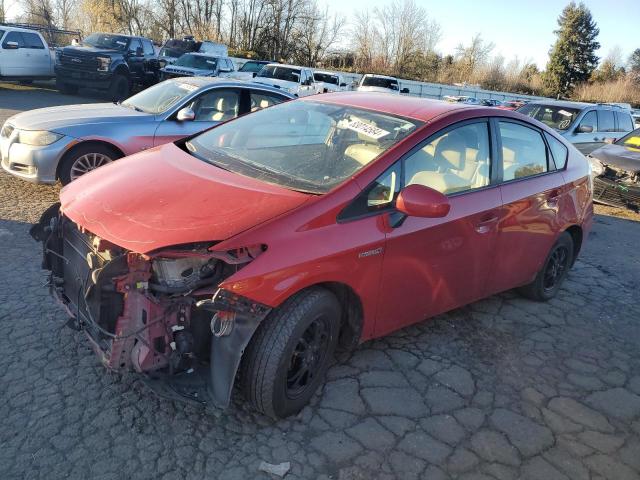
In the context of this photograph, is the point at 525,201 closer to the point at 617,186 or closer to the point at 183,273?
the point at 183,273

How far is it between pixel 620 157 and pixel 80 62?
49.7ft

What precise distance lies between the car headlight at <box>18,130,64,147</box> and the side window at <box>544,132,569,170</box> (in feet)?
16.8

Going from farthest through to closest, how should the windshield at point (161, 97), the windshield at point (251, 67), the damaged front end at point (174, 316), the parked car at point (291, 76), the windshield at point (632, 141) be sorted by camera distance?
the windshield at point (251, 67) → the parked car at point (291, 76) → the windshield at point (632, 141) → the windshield at point (161, 97) → the damaged front end at point (174, 316)

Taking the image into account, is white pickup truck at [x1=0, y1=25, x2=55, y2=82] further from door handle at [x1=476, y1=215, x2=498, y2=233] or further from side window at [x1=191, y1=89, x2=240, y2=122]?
door handle at [x1=476, y1=215, x2=498, y2=233]

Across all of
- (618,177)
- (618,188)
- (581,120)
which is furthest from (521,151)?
(581,120)

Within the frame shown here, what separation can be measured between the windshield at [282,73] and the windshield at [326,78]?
2.88m

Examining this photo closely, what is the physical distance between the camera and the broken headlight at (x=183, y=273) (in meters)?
2.47

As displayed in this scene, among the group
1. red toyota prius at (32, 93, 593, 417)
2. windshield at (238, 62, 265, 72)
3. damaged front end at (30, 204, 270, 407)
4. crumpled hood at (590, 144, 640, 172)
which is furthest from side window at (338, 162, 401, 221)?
windshield at (238, 62, 265, 72)

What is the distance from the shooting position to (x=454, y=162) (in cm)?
346

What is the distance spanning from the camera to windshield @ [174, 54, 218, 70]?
1891 centimetres

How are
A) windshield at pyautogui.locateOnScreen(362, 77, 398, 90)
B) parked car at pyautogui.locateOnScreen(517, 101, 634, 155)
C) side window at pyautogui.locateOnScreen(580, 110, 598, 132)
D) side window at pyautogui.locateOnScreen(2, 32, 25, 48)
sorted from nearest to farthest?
parked car at pyautogui.locateOnScreen(517, 101, 634, 155) < side window at pyautogui.locateOnScreen(580, 110, 598, 132) < side window at pyautogui.locateOnScreen(2, 32, 25, 48) < windshield at pyautogui.locateOnScreen(362, 77, 398, 90)

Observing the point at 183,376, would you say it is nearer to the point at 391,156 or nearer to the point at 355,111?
the point at 391,156

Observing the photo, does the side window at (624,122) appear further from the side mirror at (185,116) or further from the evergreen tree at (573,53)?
the evergreen tree at (573,53)

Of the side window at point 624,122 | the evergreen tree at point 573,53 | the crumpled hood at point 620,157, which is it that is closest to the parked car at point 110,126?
the crumpled hood at point 620,157
